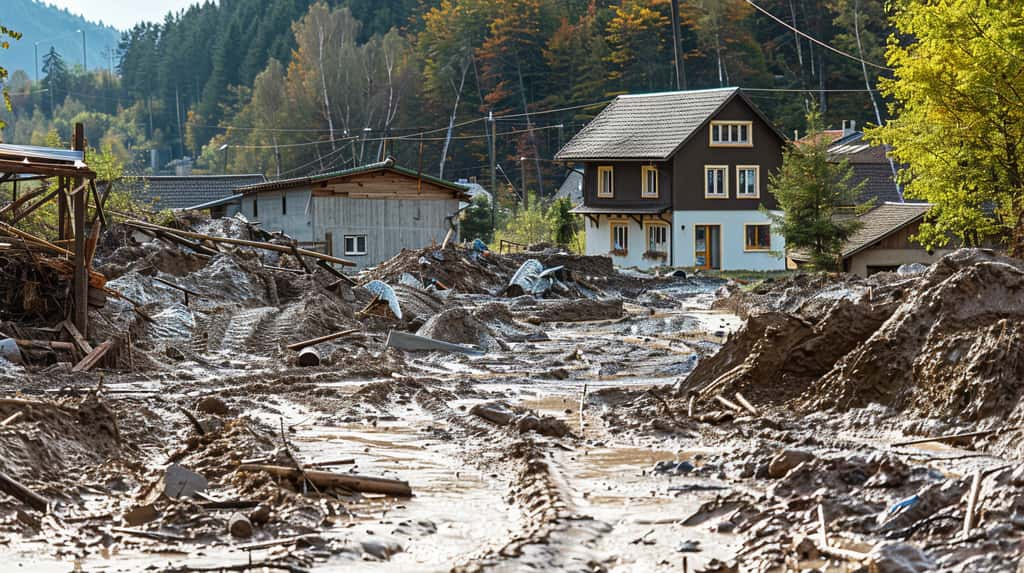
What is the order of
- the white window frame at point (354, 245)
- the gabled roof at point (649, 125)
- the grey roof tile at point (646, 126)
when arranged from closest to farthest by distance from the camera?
the white window frame at point (354, 245) → the gabled roof at point (649, 125) → the grey roof tile at point (646, 126)

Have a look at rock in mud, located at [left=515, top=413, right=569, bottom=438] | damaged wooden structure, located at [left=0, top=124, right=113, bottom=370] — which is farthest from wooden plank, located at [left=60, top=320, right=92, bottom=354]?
rock in mud, located at [left=515, top=413, right=569, bottom=438]

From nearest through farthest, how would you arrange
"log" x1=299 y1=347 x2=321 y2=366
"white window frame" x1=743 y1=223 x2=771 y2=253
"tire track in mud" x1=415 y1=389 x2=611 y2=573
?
"tire track in mud" x1=415 y1=389 x2=611 y2=573
"log" x1=299 y1=347 x2=321 y2=366
"white window frame" x1=743 y1=223 x2=771 y2=253

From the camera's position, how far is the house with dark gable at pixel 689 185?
177 feet

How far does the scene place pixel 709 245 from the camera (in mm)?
54312

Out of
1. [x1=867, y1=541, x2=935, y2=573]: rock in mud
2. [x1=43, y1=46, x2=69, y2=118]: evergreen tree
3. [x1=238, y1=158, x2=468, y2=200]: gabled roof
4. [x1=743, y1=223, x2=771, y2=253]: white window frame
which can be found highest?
[x1=43, y1=46, x2=69, y2=118]: evergreen tree

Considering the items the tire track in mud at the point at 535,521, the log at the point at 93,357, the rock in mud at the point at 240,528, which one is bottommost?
the tire track in mud at the point at 535,521

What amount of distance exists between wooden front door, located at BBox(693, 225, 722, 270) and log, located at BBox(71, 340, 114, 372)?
125 feet

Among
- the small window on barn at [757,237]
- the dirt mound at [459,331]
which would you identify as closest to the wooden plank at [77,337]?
the dirt mound at [459,331]

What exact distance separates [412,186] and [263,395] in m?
35.4

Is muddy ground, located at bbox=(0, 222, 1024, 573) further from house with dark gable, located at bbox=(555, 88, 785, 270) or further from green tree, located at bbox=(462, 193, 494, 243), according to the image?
green tree, located at bbox=(462, 193, 494, 243)

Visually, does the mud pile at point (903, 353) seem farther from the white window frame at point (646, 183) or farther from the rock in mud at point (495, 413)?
the white window frame at point (646, 183)

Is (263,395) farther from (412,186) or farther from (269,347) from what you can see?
(412,186)

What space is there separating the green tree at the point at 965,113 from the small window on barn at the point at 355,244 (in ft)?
71.6

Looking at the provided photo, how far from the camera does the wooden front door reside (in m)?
54.1
